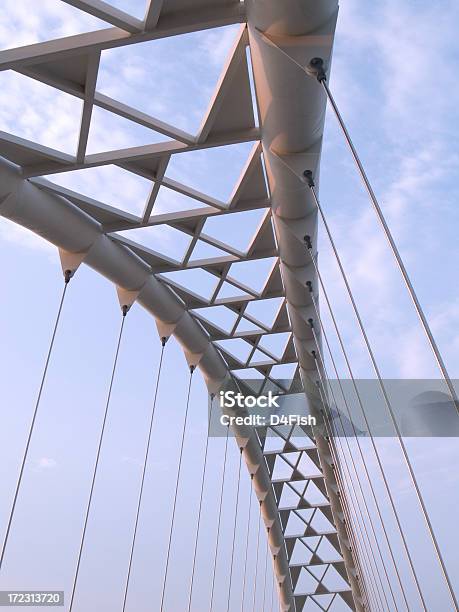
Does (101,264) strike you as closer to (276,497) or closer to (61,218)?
(61,218)

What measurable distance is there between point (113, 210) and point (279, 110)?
738cm

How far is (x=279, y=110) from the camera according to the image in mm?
14312

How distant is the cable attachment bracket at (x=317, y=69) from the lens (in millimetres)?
12164

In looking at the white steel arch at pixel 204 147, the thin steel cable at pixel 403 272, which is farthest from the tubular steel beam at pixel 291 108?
the thin steel cable at pixel 403 272

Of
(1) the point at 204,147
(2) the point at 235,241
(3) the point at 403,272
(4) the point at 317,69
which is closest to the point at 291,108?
(4) the point at 317,69

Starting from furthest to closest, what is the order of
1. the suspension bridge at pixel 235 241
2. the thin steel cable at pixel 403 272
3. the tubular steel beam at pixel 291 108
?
the suspension bridge at pixel 235 241 → the tubular steel beam at pixel 291 108 → the thin steel cable at pixel 403 272

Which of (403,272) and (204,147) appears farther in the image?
(204,147)

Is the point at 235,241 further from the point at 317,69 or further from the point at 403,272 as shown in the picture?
the point at 403,272

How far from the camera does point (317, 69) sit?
12234 millimetres

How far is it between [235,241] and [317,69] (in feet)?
35.4

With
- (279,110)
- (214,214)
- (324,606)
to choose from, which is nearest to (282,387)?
(214,214)

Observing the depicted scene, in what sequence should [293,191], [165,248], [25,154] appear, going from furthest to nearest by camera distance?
[165,248], [293,191], [25,154]

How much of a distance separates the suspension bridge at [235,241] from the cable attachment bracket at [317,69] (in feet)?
0.12

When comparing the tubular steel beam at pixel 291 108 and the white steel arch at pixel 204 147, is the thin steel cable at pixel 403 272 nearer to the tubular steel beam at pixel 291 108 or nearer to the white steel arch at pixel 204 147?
the tubular steel beam at pixel 291 108
